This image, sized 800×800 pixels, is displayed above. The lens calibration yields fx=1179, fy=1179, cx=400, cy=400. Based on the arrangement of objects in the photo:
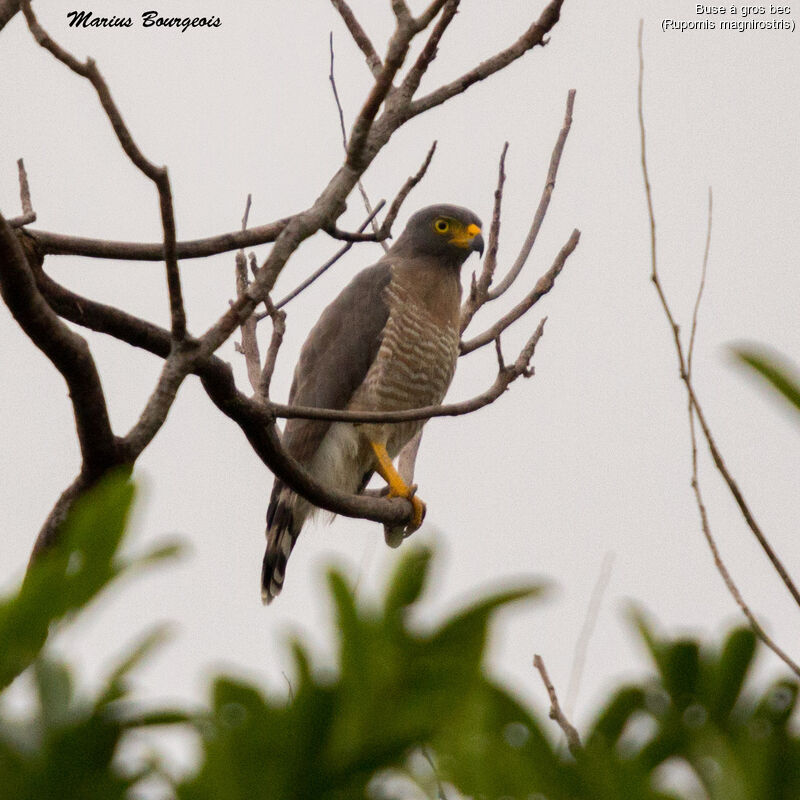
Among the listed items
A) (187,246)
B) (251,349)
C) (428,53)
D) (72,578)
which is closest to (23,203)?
(187,246)

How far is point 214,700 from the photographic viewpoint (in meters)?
0.86

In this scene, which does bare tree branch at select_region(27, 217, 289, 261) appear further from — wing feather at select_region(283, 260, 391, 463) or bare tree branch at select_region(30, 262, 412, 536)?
wing feather at select_region(283, 260, 391, 463)

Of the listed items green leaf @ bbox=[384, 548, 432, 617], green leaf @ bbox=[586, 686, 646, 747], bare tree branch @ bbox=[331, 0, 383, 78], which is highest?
bare tree branch @ bbox=[331, 0, 383, 78]

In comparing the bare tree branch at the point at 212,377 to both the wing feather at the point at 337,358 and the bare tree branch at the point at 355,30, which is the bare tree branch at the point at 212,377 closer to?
the bare tree branch at the point at 355,30

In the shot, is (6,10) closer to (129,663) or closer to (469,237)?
(129,663)

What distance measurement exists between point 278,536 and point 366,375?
3.09 feet

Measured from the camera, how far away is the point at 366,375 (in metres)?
6.11

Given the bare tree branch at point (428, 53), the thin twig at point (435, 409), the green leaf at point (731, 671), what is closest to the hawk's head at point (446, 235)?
the thin twig at point (435, 409)

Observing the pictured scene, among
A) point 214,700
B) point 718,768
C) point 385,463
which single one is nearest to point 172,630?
point 214,700

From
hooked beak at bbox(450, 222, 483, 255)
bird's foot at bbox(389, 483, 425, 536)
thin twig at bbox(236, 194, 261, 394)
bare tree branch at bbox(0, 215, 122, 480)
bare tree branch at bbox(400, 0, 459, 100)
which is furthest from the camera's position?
hooked beak at bbox(450, 222, 483, 255)

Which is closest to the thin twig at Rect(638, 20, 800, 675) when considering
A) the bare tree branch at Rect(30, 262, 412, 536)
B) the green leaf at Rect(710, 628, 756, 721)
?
the green leaf at Rect(710, 628, 756, 721)

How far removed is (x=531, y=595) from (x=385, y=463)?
5211 mm

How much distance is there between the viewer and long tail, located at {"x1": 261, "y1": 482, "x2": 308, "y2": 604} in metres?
5.89

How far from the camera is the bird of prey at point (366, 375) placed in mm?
6027
